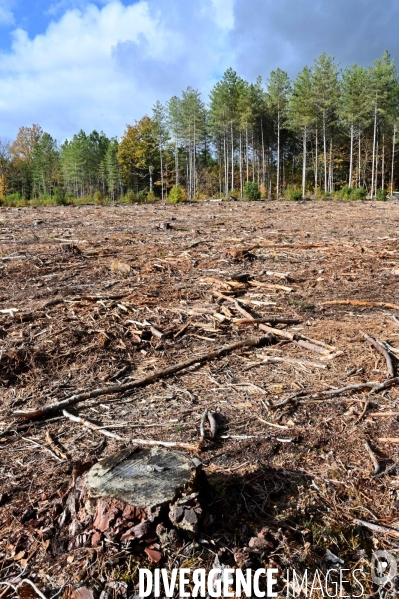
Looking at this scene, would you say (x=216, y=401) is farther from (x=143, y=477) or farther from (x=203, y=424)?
(x=143, y=477)

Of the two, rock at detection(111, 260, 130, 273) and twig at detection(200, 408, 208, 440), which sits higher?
rock at detection(111, 260, 130, 273)

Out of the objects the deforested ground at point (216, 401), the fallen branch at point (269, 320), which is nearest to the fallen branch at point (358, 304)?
the deforested ground at point (216, 401)

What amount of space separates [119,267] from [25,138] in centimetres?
6883

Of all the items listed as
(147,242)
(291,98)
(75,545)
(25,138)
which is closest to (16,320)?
(75,545)

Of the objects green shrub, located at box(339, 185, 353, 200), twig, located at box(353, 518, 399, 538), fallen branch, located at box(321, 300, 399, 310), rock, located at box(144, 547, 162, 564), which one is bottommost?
twig, located at box(353, 518, 399, 538)

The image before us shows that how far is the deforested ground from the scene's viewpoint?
6.53 feet

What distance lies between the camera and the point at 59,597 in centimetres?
177

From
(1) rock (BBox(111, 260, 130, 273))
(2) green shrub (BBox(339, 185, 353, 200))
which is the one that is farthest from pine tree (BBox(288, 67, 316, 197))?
(1) rock (BBox(111, 260, 130, 273))

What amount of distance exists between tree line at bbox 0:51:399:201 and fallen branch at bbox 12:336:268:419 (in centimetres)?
2386

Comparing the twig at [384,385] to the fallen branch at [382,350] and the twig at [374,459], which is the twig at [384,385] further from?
the twig at [374,459]

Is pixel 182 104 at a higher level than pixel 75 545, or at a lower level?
higher

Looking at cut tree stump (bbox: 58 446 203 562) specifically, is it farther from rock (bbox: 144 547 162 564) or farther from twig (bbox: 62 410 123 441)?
twig (bbox: 62 410 123 441)

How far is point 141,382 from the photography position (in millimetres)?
3746

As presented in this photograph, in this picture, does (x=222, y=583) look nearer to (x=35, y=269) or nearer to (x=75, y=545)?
(x=75, y=545)
